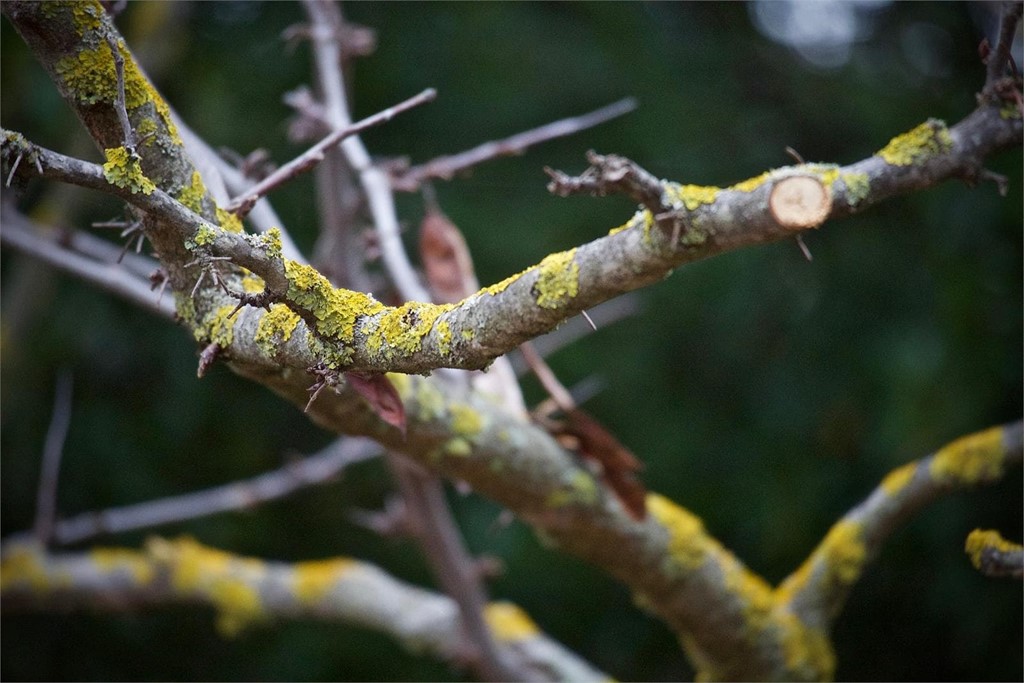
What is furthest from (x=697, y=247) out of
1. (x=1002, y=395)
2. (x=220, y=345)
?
(x=1002, y=395)

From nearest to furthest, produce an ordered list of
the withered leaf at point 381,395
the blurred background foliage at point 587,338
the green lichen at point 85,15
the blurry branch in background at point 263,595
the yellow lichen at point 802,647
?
1. the green lichen at point 85,15
2. the withered leaf at point 381,395
3. the yellow lichen at point 802,647
4. the blurry branch in background at point 263,595
5. the blurred background foliage at point 587,338

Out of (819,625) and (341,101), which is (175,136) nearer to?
(341,101)

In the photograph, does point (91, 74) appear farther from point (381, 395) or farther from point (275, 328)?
point (381, 395)

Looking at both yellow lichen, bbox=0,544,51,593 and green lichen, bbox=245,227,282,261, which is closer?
green lichen, bbox=245,227,282,261

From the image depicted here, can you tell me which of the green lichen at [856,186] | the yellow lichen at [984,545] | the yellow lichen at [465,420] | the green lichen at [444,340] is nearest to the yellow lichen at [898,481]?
the yellow lichen at [984,545]

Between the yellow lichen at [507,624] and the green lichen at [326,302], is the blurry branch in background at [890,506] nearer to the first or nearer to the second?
the yellow lichen at [507,624]

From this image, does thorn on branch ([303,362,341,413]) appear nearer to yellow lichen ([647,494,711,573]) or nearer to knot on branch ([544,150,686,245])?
knot on branch ([544,150,686,245])

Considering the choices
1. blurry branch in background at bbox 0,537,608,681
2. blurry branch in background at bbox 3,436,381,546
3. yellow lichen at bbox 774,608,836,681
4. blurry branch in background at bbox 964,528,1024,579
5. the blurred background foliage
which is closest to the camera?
blurry branch in background at bbox 964,528,1024,579

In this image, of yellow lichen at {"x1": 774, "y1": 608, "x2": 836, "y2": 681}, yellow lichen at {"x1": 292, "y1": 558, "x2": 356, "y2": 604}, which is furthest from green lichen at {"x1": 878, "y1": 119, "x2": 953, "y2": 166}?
yellow lichen at {"x1": 292, "y1": 558, "x2": 356, "y2": 604}
